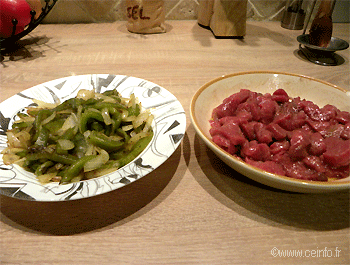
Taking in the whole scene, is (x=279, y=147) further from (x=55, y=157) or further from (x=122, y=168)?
(x=55, y=157)

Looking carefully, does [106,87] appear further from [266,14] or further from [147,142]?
[266,14]

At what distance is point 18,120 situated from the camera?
3.75ft

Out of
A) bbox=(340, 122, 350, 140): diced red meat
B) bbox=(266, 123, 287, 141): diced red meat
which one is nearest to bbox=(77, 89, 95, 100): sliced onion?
bbox=(266, 123, 287, 141): diced red meat

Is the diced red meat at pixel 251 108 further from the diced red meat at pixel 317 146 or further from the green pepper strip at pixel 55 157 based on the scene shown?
the green pepper strip at pixel 55 157

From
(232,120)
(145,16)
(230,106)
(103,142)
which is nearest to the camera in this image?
(103,142)

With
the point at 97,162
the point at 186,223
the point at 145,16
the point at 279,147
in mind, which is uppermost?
the point at 145,16

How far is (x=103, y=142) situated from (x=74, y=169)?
151 mm

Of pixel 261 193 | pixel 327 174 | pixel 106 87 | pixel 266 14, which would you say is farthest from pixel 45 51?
pixel 266 14

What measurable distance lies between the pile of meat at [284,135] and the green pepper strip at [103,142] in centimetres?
41

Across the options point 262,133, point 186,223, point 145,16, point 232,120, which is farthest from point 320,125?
point 145,16

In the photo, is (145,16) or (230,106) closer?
(230,106)

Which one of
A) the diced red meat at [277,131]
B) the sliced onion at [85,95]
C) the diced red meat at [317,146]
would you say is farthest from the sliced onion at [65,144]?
the diced red meat at [317,146]

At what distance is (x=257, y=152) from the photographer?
0.97 meters

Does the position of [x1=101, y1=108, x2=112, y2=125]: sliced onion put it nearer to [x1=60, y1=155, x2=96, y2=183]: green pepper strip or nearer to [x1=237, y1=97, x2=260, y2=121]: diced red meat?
[x1=60, y1=155, x2=96, y2=183]: green pepper strip
